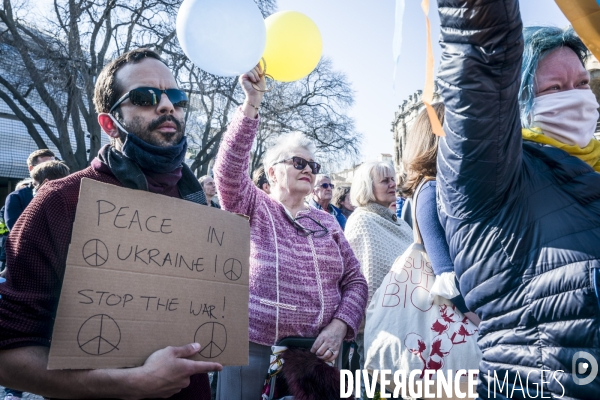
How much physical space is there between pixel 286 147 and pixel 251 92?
805 millimetres

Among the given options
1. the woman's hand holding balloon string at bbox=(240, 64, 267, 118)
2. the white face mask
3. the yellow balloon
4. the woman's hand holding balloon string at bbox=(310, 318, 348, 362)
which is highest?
the yellow balloon

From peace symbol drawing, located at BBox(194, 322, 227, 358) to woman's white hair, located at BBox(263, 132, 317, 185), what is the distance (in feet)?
4.92

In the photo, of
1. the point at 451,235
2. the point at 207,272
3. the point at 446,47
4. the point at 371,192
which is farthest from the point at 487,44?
the point at 371,192

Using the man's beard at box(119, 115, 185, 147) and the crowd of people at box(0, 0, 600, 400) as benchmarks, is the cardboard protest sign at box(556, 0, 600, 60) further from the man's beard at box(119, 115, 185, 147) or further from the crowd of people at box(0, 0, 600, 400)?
the man's beard at box(119, 115, 185, 147)

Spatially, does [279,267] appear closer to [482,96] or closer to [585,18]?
[482,96]

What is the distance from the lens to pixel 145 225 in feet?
5.00

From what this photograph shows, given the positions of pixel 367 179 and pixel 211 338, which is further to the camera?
pixel 367 179

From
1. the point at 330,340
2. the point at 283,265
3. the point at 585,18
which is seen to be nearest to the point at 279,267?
the point at 283,265

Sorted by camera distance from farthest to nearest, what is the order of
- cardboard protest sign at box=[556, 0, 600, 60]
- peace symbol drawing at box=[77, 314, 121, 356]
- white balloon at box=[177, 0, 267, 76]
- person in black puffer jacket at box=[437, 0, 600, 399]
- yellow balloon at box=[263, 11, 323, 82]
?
yellow balloon at box=[263, 11, 323, 82], white balloon at box=[177, 0, 267, 76], cardboard protest sign at box=[556, 0, 600, 60], peace symbol drawing at box=[77, 314, 121, 356], person in black puffer jacket at box=[437, 0, 600, 399]

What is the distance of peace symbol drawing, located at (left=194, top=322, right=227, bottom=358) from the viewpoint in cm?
156

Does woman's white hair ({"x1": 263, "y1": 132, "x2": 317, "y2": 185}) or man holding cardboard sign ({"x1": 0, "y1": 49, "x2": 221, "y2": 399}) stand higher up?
woman's white hair ({"x1": 263, "y1": 132, "x2": 317, "y2": 185})

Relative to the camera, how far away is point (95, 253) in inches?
55.4

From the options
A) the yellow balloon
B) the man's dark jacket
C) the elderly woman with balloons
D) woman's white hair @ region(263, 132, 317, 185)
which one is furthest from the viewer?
the man's dark jacket

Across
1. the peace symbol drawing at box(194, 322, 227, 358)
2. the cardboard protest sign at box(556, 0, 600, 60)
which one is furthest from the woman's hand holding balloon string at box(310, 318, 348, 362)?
the cardboard protest sign at box(556, 0, 600, 60)
